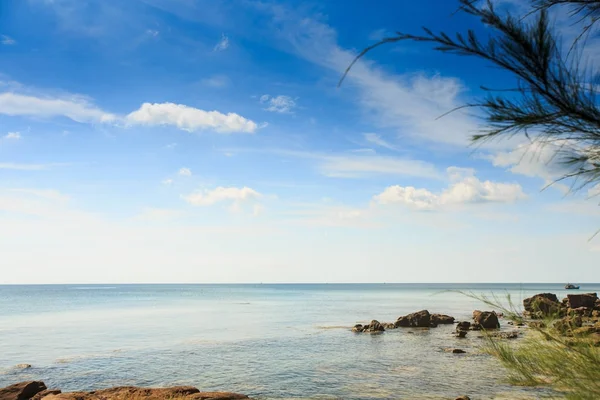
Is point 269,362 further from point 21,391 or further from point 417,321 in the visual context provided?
point 417,321

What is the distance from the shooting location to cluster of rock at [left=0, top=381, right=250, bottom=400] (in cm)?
1491

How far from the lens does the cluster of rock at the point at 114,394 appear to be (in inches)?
587

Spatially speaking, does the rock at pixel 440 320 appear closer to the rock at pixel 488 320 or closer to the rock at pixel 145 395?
the rock at pixel 488 320

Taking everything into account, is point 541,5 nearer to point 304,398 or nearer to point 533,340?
point 533,340

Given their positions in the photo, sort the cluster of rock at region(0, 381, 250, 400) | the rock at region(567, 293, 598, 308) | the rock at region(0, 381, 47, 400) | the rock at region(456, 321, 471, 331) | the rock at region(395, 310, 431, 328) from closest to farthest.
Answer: the cluster of rock at region(0, 381, 250, 400), the rock at region(0, 381, 47, 400), the rock at region(456, 321, 471, 331), the rock at region(395, 310, 431, 328), the rock at region(567, 293, 598, 308)

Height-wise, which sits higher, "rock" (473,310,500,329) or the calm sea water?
"rock" (473,310,500,329)

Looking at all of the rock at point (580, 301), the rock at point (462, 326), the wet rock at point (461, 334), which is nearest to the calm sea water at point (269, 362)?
the wet rock at point (461, 334)

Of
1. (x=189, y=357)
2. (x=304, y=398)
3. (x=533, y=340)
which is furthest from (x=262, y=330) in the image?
(x=533, y=340)

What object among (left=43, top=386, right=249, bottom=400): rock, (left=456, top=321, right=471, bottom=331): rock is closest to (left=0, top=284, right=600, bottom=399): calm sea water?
(left=456, top=321, right=471, bottom=331): rock

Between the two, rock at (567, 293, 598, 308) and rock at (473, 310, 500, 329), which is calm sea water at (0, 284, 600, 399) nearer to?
rock at (473, 310, 500, 329)

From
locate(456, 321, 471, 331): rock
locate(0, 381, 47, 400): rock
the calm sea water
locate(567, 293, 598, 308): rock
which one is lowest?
the calm sea water

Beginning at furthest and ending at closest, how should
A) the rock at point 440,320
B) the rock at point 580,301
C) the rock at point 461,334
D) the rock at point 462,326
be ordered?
the rock at point 580,301
the rock at point 440,320
the rock at point 462,326
the rock at point 461,334

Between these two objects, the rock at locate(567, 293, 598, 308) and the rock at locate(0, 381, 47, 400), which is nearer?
the rock at locate(0, 381, 47, 400)

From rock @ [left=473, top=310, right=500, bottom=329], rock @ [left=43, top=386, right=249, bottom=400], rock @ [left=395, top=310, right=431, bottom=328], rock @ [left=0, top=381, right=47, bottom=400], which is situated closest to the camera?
rock @ [left=43, top=386, right=249, bottom=400]
